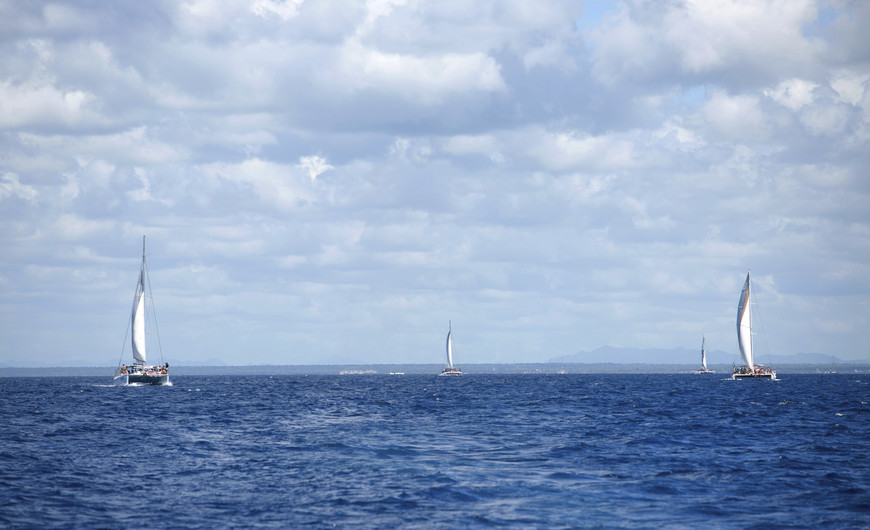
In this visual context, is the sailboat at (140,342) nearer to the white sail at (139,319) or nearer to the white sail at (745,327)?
the white sail at (139,319)

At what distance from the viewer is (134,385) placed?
452 feet

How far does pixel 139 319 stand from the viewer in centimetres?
13388

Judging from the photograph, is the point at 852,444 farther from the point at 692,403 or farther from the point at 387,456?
the point at 692,403

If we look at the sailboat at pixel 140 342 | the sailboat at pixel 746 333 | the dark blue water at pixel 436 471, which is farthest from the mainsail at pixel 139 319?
the sailboat at pixel 746 333

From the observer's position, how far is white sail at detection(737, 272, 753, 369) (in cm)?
17962

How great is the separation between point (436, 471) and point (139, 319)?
Answer: 103769 mm

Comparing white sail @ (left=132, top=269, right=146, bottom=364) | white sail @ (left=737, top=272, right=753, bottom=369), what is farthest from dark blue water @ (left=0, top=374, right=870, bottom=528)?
white sail @ (left=737, top=272, right=753, bottom=369)

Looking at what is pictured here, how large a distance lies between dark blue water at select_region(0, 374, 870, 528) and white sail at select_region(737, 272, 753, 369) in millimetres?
109077

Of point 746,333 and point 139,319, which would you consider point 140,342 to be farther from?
point 746,333

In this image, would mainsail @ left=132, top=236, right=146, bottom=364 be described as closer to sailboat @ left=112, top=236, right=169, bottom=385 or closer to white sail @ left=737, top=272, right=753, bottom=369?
sailboat @ left=112, top=236, right=169, bottom=385

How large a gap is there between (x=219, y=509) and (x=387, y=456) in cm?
1682

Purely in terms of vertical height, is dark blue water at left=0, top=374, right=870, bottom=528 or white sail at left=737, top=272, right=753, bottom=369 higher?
white sail at left=737, top=272, right=753, bottom=369

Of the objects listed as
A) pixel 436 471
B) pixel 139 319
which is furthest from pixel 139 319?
pixel 436 471

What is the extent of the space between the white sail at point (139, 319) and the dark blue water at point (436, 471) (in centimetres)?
5929
